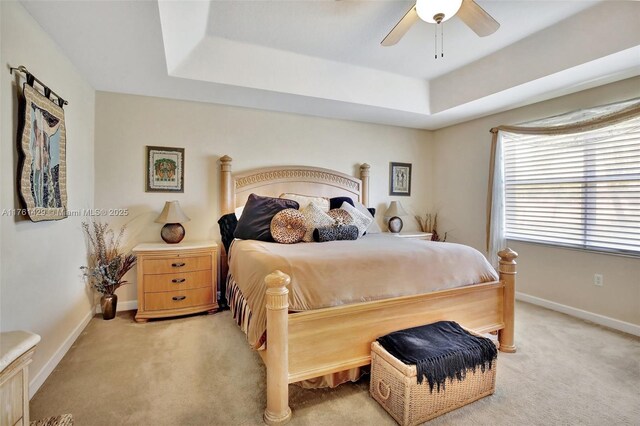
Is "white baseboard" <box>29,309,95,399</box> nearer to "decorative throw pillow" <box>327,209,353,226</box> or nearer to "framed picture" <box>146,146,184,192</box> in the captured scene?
"framed picture" <box>146,146,184,192</box>

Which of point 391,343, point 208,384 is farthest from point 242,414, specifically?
point 391,343

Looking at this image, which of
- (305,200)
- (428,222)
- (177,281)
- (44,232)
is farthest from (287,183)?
(428,222)

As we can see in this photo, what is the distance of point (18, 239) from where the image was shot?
170cm

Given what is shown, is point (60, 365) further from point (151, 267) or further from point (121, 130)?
point (121, 130)

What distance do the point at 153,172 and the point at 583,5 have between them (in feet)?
13.5

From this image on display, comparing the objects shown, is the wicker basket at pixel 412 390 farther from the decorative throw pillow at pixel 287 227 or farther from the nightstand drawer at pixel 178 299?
the nightstand drawer at pixel 178 299

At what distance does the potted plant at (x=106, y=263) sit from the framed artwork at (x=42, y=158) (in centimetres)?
79

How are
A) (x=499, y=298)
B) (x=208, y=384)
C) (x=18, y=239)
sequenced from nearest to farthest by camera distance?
1. (x=18, y=239)
2. (x=208, y=384)
3. (x=499, y=298)

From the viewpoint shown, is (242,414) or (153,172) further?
(153,172)

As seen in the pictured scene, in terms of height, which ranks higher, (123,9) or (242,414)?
(123,9)

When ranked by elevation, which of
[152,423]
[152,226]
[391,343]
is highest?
[152,226]

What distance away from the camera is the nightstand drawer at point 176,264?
2.81 meters

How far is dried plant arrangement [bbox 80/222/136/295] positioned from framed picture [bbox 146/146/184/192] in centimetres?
57

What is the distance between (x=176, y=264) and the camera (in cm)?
289
